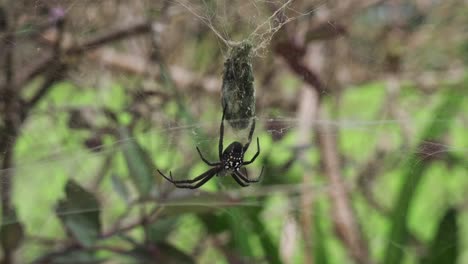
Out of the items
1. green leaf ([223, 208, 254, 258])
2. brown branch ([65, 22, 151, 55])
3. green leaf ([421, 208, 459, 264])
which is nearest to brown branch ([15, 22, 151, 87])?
brown branch ([65, 22, 151, 55])

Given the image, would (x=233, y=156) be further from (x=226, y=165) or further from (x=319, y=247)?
(x=319, y=247)

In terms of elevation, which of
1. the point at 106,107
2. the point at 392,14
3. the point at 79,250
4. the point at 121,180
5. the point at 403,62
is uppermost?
the point at 392,14

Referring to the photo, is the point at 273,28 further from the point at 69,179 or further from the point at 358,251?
the point at 358,251

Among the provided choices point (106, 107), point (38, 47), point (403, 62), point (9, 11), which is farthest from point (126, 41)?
point (403, 62)

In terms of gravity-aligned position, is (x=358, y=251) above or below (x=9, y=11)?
below

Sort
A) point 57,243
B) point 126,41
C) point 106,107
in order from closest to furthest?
point 57,243 < point 106,107 < point 126,41

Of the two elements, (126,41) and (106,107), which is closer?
(106,107)

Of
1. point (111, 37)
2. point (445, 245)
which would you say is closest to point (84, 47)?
point (111, 37)

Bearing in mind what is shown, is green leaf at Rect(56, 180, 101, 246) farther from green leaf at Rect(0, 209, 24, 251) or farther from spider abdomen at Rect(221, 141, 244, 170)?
spider abdomen at Rect(221, 141, 244, 170)
